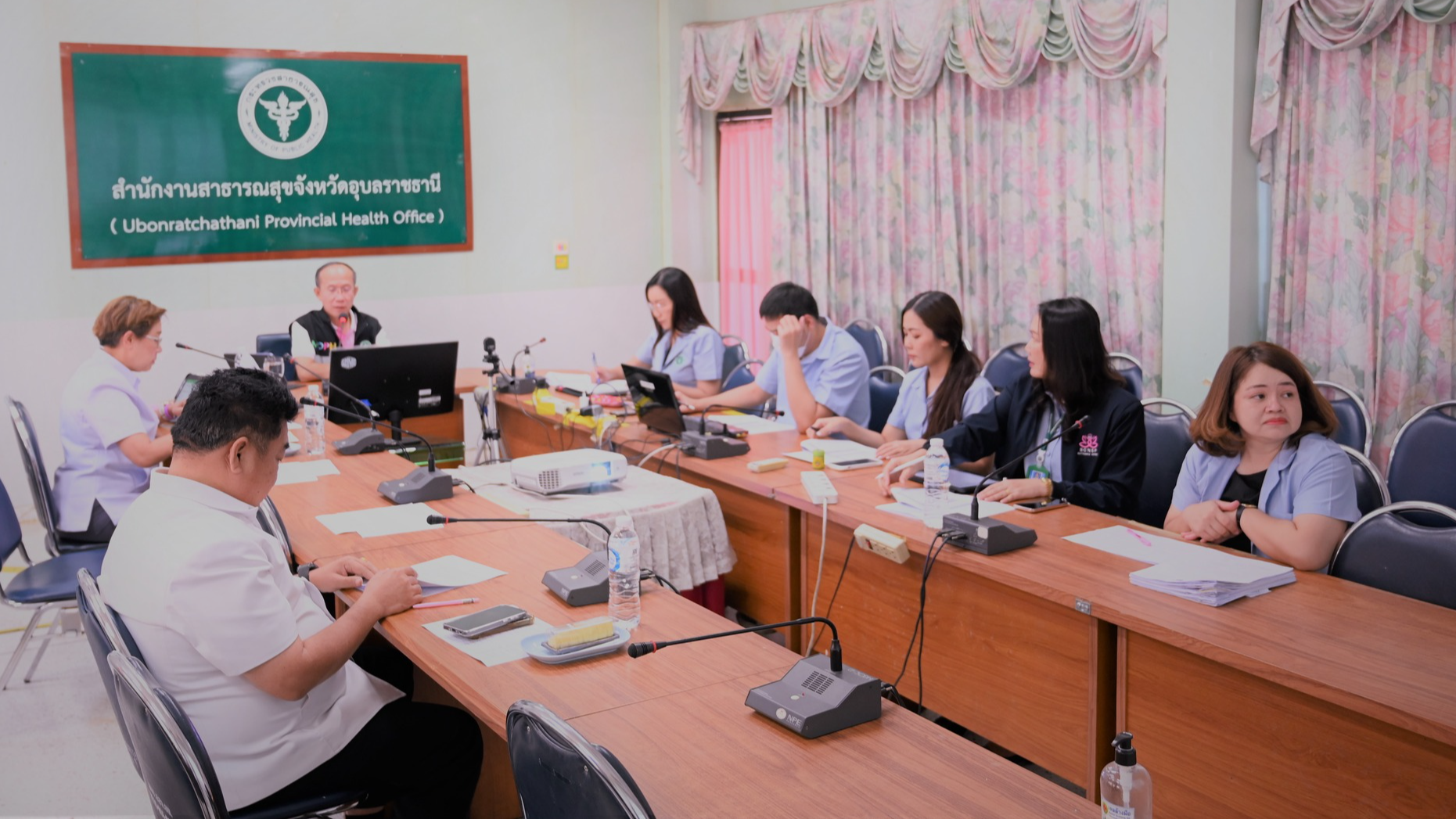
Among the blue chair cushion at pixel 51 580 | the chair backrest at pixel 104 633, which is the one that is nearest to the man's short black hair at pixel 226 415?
the chair backrest at pixel 104 633

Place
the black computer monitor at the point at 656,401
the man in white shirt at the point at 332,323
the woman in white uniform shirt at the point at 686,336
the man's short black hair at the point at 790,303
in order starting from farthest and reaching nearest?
the man in white shirt at the point at 332,323, the woman in white uniform shirt at the point at 686,336, the man's short black hair at the point at 790,303, the black computer monitor at the point at 656,401

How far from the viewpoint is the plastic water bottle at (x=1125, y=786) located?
1.52 m

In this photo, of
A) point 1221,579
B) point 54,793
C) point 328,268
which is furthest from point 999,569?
point 328,268

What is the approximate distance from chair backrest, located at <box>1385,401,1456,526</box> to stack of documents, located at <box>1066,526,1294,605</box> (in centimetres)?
106

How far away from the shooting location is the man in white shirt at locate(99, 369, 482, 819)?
2.03 meters

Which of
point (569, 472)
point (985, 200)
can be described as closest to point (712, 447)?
point (569, 472)

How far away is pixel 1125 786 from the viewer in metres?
1.52

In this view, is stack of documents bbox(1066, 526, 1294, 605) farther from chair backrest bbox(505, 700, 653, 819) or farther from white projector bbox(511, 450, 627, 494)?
chair backrest bbox(505, 700, 653, 819)

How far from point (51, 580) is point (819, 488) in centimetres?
238

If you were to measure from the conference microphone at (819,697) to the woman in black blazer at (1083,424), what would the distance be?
4.57ft

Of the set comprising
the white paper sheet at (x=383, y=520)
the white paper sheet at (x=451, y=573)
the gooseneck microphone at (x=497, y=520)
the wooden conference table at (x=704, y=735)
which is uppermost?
the gooseneck microphone at (x=497, y=520)

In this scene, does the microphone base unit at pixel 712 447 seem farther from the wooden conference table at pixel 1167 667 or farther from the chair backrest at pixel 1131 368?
the chair backrest at pixel 1131 368

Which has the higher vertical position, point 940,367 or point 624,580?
point 940,367

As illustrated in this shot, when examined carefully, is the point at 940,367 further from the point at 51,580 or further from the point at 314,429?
the point at 51,580
